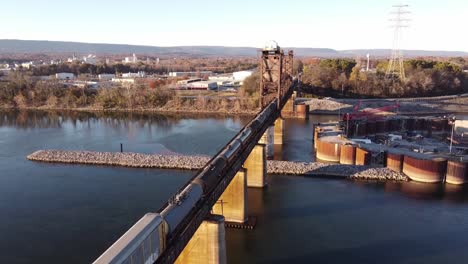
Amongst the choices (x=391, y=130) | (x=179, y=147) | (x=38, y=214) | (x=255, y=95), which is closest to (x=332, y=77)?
(x=255, y=95)

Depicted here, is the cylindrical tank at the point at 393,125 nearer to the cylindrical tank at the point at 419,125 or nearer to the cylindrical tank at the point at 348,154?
the cylindrical tank at the point at 419,125

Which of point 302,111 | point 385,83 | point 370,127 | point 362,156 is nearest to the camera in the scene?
point 362,156

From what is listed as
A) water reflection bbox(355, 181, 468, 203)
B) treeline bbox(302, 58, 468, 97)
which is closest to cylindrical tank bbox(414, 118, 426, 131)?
water reflection bbox(355, 181, 468, 203)

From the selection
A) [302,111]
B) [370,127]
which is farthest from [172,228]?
[302,111]

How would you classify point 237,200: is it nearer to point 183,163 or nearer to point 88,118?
point 183,163

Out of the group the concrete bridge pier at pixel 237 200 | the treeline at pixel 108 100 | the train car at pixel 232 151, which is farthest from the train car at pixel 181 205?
the treeline at pixel 108 100

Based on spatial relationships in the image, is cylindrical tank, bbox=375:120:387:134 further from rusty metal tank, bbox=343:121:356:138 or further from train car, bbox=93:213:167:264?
train car, bbox=93:213:167:264

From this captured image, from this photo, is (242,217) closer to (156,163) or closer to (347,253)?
(347,253)
